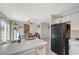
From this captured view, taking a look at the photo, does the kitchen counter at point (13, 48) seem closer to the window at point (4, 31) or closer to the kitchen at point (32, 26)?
the kitchen at point (32, 26)

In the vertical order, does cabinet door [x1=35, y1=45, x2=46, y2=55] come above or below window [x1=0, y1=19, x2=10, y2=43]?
below

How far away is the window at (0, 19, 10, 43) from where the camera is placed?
1.35 meters

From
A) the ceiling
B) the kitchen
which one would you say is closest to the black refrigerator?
the kitchen

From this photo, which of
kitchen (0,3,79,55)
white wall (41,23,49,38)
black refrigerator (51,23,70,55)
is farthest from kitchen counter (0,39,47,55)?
black refrigerator (51,23,70,55)

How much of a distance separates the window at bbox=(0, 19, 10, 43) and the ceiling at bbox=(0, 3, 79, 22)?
0.12 meters

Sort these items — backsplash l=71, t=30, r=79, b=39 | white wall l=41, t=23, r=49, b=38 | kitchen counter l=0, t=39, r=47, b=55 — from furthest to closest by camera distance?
backsplash l=71, t=30, r=79, b=39, white wall l=41, t=23, r=49, b=38, kitchen counter l=0, t=39, r=47, b=55

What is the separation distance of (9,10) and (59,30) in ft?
3.28

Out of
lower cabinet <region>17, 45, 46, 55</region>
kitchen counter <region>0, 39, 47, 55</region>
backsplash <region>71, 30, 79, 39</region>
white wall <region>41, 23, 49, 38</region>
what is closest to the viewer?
kitchen counter <region>0, 39, 47, 55</region>

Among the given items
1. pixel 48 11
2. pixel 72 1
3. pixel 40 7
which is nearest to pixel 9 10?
pixel 40 7

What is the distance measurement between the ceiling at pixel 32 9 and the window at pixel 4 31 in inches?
4.7

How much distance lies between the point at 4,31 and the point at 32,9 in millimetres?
544

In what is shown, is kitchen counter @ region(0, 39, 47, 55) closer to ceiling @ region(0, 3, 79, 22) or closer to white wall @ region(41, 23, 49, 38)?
white wall @ region(41, 23, 49, 38)

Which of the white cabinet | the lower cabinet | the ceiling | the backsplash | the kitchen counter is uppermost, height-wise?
the ceiling

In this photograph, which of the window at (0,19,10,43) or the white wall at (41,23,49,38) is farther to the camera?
the white wall at (41,23,49,38)
